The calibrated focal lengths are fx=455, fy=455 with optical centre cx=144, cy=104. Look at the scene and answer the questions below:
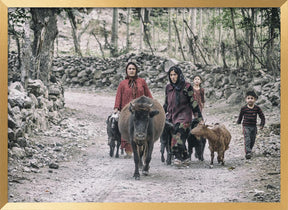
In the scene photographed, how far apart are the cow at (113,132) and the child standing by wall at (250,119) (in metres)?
1.66

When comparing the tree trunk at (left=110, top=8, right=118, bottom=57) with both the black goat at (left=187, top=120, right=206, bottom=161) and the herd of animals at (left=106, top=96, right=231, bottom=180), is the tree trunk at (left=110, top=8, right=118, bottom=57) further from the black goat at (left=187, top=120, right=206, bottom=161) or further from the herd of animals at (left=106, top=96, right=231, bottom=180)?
the black goat at (left=187, top=120, right=206, bottom=161)

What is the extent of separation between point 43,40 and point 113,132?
6.21ft

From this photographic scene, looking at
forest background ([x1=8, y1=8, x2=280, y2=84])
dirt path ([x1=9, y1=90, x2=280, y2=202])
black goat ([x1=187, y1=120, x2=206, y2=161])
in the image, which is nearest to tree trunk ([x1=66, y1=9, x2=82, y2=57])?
forest background ([x1=8, y1=8, x2=280, y2=84])

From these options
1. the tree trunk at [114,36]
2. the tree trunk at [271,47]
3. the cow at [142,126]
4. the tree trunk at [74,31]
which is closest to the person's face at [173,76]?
the cow at [142,126]

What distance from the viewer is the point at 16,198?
4992mm

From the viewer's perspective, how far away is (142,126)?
5270 mm

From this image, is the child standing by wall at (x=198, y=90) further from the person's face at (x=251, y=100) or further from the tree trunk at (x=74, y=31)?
the tree trunk at (x=74, y=31)

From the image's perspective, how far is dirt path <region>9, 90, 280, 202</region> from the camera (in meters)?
5.01

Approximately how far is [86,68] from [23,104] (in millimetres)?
1239

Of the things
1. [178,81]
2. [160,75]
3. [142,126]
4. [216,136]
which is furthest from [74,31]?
[216,136]

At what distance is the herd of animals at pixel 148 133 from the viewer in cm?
530

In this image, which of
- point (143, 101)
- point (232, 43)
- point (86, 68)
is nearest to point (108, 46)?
point (86, 68)

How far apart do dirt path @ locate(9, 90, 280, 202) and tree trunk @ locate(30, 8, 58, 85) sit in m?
0.82

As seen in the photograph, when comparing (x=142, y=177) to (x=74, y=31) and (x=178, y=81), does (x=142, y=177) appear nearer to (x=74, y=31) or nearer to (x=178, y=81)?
(x=178, y=81)
